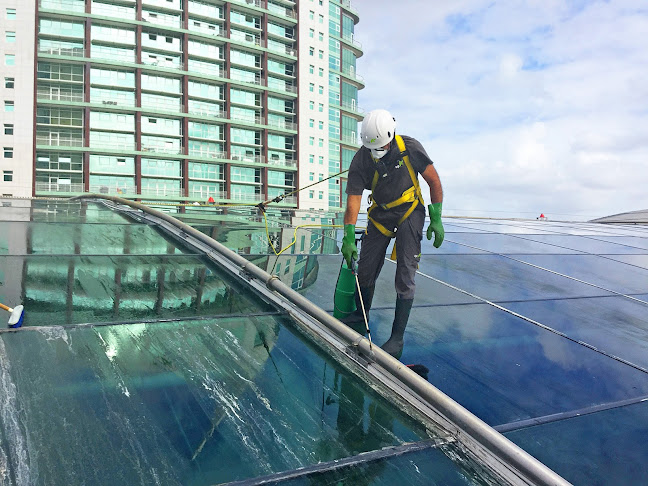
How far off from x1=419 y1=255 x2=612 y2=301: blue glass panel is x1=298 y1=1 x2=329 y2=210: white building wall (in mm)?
54319

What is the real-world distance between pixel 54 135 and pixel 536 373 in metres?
55.6

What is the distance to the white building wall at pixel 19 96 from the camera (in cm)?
4797

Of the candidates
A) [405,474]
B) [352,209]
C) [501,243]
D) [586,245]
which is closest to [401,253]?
[352,209]

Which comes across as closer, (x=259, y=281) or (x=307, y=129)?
(x=259, y=281)

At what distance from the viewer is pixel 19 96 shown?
48.7 meters

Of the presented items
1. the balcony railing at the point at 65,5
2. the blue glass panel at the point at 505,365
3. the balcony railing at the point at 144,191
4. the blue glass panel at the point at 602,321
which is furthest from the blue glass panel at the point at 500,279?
the balcony railing at the point at 65,5

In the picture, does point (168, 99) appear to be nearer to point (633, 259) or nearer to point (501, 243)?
point (501, 243)

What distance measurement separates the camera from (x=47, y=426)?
221cm

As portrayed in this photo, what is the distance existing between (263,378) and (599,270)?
23.4 ft

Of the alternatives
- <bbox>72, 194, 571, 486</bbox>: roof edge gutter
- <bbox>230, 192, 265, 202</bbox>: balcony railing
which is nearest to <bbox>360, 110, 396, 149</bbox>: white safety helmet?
<bbox>72, 194, 571, 486</bbox>: roof edge gutter

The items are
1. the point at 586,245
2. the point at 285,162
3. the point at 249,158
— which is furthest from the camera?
the point at 285,162

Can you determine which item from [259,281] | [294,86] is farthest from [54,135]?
[259,281]

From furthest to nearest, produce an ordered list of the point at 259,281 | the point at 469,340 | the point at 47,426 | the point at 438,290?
the point at 438,290 < the point at 259,281 < the point at 469,340 < the point at 47,426

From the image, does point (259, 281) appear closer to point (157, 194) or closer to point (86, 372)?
point (86, 372)
